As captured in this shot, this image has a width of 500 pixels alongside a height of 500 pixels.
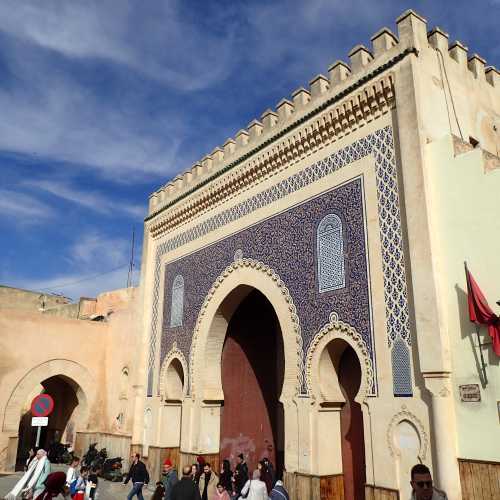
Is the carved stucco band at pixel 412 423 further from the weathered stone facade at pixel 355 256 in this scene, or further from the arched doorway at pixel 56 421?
the arched doorway at pixel 56 421

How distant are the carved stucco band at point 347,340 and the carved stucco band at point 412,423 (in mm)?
437

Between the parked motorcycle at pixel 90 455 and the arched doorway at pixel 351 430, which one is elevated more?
the arched doorway at pixel 351 430

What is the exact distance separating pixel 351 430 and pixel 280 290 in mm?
1992

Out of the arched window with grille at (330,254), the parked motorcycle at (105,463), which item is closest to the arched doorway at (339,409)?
the arched window with grille at (330,254)

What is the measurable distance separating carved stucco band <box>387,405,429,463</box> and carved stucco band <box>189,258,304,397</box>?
1.42m

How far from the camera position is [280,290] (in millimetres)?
6961

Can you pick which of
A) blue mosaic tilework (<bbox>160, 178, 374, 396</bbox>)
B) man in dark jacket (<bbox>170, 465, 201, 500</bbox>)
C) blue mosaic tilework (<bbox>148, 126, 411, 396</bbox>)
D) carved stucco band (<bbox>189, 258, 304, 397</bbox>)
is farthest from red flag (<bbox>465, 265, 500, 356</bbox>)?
man in dark jacket (<bbox>170, 465, 201, 500</bbox>)

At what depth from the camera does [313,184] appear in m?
6.81

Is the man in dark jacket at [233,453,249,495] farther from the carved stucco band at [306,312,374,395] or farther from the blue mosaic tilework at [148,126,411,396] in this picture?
the blue mosaic tilework at [148,126,411,396]

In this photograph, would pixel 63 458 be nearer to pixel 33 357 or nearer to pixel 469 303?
pixel 33 357

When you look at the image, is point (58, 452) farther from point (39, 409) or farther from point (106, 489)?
point (39, 409)

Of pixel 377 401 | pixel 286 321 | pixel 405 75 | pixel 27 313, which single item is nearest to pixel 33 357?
pixel 27 313

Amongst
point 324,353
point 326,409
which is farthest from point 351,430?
point 324,353

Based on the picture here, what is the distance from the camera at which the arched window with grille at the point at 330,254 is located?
20.1 feet
